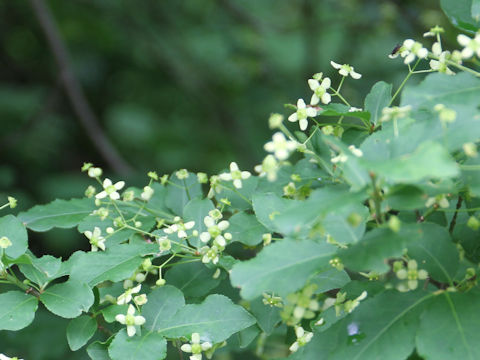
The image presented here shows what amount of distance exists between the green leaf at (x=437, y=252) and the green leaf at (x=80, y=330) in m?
0.72

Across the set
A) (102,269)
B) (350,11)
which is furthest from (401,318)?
(350,11)

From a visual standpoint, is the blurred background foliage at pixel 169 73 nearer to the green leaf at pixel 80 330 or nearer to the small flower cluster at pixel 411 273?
the green leaf at pixel 80 330

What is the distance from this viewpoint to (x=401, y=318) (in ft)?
3.48

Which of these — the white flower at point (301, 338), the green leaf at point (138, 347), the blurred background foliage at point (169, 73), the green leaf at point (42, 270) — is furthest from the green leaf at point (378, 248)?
the blurred background foliage at point (169, 73)

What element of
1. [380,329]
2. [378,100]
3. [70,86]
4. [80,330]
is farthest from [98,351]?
[70,86]

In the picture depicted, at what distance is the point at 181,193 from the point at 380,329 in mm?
739

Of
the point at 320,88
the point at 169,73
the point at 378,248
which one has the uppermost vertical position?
the point at 320,88

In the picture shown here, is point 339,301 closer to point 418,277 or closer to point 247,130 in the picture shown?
point 418,277

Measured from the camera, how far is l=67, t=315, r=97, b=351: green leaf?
4.34ft

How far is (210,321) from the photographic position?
128 centimetres

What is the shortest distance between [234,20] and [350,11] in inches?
40.9

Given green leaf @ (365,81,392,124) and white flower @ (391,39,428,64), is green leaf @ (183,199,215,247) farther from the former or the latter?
white flower @ (391,39,428,64)

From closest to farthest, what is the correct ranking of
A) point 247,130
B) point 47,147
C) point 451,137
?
point 451,137 < point 47,147 < point 247,130

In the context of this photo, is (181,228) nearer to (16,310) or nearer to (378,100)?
(16,310)
